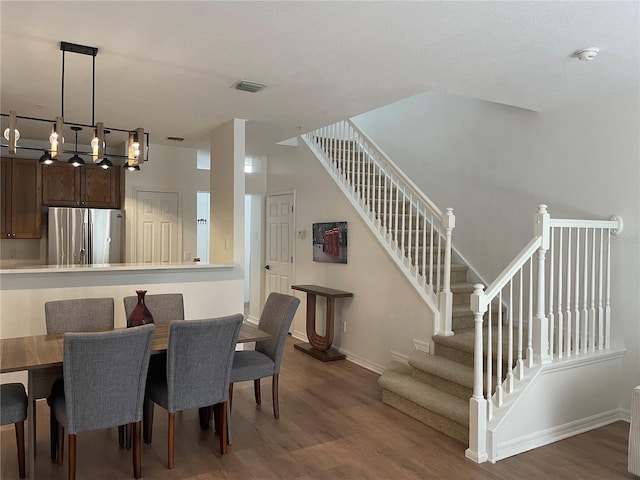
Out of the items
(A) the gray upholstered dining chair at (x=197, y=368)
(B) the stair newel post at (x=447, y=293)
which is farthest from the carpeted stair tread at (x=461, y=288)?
(A) the gray upholstered dining chair at (x=197, y=368)

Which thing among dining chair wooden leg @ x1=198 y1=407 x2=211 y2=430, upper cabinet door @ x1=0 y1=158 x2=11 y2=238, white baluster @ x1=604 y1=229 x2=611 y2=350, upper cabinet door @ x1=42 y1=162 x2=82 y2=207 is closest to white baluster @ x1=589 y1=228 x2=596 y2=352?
white baluster @ x1=604 y1=229 x2=611 y2=350

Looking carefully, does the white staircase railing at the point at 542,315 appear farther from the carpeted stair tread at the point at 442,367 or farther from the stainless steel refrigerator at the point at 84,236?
the stainless steel refrigerator at the point at 84,236

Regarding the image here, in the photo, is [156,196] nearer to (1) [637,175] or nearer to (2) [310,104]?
(2) [310,104]

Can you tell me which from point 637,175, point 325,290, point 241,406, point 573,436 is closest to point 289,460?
point 241,406

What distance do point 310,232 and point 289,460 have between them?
3.68 metres

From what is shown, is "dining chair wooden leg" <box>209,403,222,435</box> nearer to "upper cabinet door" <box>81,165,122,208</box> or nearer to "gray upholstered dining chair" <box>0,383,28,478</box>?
"gray upholstered dining chair" <box>0,383,28,478</box>

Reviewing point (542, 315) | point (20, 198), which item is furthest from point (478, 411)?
point (20, 198)

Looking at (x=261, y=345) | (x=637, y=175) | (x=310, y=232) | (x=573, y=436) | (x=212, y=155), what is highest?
(x=212, y=155)

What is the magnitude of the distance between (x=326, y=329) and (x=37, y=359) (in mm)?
3457

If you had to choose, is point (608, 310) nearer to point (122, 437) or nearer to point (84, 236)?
point (122, 437)

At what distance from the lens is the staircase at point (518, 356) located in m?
3.23

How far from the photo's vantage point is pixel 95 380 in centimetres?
262

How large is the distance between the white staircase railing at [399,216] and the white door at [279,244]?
1.11 m

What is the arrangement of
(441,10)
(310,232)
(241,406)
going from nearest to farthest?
1. (441,10)
2. (241,406)
3. (310,232)
